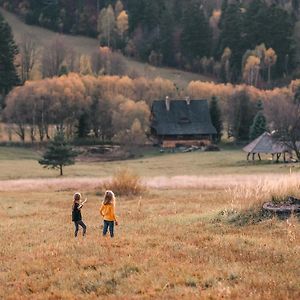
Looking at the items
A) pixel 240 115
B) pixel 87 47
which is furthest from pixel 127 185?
pixel 87 47

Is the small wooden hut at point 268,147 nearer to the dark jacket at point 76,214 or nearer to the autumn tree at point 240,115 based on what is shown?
the autumn tree at point 240,115

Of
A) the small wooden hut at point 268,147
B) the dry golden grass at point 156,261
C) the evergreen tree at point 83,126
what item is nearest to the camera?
the dry golden grass at point 156,261

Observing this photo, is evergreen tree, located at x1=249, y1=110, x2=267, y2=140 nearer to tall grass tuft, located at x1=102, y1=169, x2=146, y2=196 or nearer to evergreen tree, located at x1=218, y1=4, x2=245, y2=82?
evergreen tree, located at x1=218, y1=4, x2=245, y2=82

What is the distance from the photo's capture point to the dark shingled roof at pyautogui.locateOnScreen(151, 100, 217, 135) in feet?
283

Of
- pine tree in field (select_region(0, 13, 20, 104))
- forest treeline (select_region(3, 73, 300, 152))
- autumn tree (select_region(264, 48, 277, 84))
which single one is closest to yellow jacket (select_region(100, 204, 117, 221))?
forest treeline (select_region(3, 73, 300, 152))

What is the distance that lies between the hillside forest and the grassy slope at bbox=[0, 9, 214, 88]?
3.00m

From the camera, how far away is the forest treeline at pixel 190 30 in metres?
126

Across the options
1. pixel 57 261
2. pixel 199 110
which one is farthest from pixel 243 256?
pixel 199 110

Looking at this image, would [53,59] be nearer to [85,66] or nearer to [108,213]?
[85,66]

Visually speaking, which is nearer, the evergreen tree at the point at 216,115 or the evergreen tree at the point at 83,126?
the evergreen tree at the point at 83,126

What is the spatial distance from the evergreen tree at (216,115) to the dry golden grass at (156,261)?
233 ft

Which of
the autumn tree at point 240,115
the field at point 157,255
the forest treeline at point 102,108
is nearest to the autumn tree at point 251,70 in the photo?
the forest treeline at point 102,108

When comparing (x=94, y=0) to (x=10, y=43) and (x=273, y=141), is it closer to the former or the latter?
(x=10, y=43)

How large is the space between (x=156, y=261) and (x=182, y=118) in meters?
77.3
